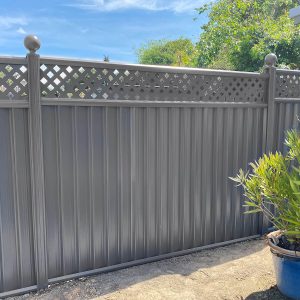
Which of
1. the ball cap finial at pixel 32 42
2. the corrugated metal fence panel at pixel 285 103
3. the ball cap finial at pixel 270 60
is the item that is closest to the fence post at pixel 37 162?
the ball cap finial at pixel 32 42

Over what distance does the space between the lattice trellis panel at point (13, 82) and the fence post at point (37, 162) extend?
0.15 feet

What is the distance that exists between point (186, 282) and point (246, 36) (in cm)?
788

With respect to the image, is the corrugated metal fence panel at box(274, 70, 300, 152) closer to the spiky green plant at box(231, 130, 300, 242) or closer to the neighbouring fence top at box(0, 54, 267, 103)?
the neighbouring fence top at box(0, 54, 267, 103)

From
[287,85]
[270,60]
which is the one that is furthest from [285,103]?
[270,60]

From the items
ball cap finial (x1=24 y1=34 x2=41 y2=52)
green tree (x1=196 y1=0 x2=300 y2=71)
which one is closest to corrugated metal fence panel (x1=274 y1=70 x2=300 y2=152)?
ball cap finial (x1=24 y1=34 x2=41 y2=52)

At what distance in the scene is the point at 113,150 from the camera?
2939 millimetres

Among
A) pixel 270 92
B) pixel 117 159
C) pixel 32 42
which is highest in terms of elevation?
pixel 32 42

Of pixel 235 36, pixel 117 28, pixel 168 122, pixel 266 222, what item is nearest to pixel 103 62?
pixel 168 122

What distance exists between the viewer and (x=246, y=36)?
9.12 m

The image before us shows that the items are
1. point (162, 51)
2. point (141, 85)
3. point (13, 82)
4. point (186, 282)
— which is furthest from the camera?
point (162, 51)

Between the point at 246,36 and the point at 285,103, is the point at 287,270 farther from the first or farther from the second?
the point at 246,36

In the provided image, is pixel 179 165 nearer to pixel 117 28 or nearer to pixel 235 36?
pixel 235 36

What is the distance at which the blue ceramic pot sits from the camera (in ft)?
8.15

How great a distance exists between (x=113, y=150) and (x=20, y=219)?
94cm
